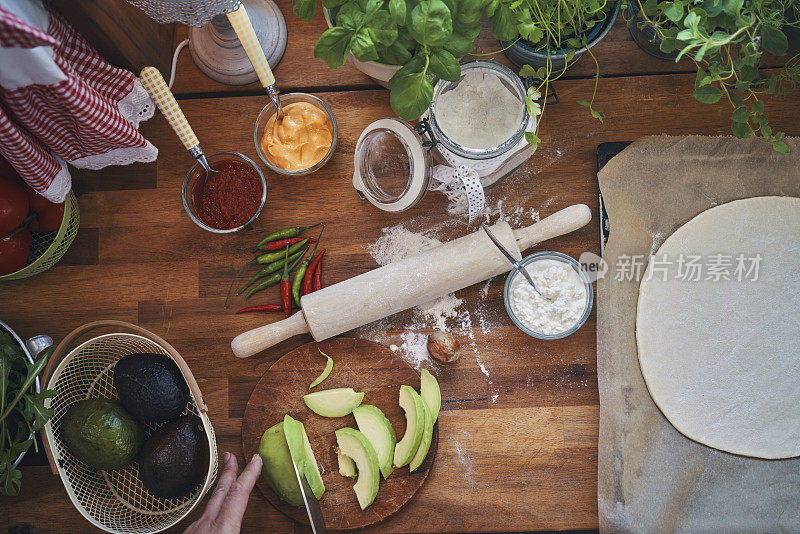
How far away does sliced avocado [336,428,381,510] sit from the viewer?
1658 mm

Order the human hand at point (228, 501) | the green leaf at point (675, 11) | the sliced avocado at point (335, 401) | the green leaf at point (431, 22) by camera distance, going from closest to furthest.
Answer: the green leaf at point (431, 22) < the green leaf at point (675, 11) < the human hand at point (228, 501) < the sliced avocado at point (335, 401)

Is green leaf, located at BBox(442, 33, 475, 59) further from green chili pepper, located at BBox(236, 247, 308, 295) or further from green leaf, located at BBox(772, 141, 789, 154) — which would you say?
green leaf, located at BBox(772, 141, 789, 154)

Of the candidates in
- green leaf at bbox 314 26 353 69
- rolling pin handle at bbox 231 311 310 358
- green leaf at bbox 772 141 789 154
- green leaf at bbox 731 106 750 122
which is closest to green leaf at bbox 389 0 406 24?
green leaf at bbox 314 26 353 69

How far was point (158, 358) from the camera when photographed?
1637mm

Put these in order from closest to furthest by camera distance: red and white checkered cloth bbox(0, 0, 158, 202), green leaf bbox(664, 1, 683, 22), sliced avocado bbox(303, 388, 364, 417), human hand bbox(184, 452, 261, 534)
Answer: red and white checkered cloth bbox(0, 0, 158, 202) → green leaf bbox(664, 1, 683, 22) → human hand bbox(184, 452, 261, 534) → sliced avocado bbox(303, 388, 364, 417)

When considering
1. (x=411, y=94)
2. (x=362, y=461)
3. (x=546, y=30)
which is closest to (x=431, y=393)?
(x=362, y=461)

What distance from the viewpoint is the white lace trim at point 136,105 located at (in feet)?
5.25

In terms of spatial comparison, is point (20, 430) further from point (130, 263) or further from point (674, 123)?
point (674, 123)

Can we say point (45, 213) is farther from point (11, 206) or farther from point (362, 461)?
point (362, 461)

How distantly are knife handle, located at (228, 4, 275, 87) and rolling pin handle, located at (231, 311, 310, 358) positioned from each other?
2.35 ft

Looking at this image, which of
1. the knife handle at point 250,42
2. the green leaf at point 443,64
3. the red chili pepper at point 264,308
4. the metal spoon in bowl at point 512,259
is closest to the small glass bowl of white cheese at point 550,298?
the metal spoon in bowl at point 512,259

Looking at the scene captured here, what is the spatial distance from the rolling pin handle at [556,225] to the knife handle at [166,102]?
1028 mm

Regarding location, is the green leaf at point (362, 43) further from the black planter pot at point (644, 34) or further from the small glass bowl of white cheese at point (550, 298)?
the black planter pot at point (644, 34)

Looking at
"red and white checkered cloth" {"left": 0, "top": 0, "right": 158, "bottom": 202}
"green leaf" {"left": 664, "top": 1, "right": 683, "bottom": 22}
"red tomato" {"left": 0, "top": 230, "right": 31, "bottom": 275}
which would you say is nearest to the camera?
"red and white checkered cloth" {"left": 0, "top": 0, "right": 158, "bottom": 202}
